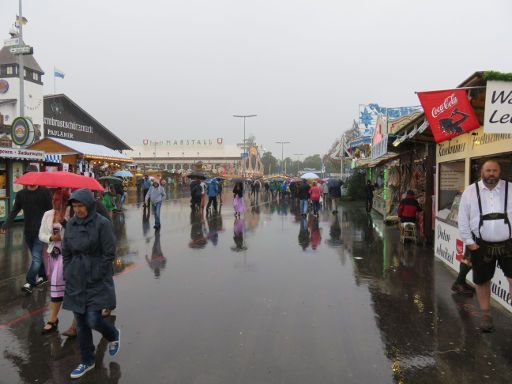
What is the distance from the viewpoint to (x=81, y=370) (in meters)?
3.61

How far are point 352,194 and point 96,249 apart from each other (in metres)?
26.0

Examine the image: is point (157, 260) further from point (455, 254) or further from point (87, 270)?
point (455, 254)

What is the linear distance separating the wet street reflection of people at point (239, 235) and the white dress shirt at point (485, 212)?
5.84 meters

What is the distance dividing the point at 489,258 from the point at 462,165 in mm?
4317

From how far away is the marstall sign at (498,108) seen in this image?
4.89 metres

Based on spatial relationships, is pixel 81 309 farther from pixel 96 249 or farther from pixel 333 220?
pixel 333 220

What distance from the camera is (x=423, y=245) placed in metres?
10.0

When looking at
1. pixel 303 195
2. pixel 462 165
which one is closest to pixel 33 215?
pixel 462 165

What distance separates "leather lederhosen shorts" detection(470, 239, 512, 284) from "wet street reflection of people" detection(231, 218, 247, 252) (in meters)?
5.85

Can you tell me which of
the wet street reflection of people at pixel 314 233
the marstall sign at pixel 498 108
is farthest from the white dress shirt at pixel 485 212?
the wet street reflection of people at pixel 314 233

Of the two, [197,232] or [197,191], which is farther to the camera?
[197,191]

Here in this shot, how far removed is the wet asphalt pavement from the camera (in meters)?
3.71

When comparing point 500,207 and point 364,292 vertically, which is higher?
point 500,207

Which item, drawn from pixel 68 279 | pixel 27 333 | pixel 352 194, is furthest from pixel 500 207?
pixel 352 194
